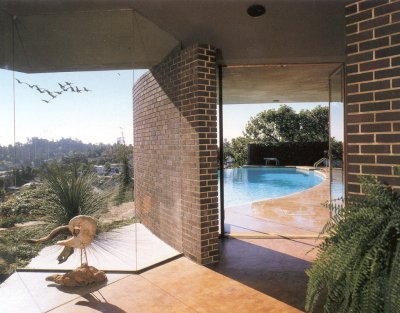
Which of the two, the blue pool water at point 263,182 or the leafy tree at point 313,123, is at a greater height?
the leafy tree at point 313,123

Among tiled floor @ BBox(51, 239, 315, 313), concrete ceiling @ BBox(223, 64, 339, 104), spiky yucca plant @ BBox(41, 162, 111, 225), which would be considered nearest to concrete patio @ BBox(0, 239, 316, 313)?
tiled floor @ BBox(51, 239, 315, 313)

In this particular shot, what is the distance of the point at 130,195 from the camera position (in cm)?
413

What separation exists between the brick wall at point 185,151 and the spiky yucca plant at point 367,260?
2.13m

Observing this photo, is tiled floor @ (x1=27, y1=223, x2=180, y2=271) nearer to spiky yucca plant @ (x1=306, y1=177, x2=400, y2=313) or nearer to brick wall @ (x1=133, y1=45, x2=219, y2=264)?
brick wall @ (x1=133, y1=45, x2=219, y2=264)

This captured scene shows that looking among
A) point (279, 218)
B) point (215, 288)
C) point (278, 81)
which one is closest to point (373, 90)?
point (215, 288)

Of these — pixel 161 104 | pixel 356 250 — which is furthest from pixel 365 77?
pixel 161 104

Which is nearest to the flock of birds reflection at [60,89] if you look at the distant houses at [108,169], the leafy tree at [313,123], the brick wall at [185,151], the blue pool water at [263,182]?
the distant houses at [108,169]

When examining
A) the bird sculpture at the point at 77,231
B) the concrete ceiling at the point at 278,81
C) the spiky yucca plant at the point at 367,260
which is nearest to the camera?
the spiky yucca plant at the point at 367,260

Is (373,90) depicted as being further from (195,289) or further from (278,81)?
(278,81)

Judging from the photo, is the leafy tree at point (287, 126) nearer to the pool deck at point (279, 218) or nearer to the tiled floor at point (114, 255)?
the pool deck at point (279, 218)

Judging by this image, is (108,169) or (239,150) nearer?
(108,169)

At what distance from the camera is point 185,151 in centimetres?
376

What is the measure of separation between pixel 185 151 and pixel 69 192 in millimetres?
1285

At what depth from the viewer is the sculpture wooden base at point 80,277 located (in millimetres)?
3027
